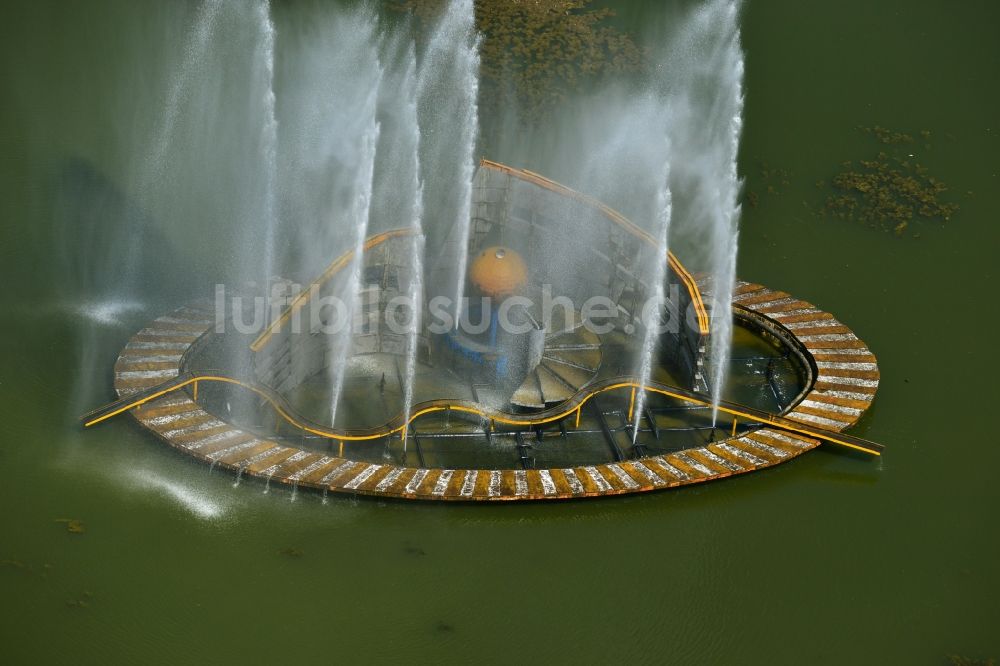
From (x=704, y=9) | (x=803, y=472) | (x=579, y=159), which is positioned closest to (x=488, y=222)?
(x=579, y=159)

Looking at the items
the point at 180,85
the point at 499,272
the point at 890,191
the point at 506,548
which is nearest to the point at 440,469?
the point at 506,548

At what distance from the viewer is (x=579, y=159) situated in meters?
51.5

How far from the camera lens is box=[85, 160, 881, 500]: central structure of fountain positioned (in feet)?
120

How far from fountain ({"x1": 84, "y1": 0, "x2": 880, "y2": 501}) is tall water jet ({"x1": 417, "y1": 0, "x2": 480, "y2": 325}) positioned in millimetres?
412

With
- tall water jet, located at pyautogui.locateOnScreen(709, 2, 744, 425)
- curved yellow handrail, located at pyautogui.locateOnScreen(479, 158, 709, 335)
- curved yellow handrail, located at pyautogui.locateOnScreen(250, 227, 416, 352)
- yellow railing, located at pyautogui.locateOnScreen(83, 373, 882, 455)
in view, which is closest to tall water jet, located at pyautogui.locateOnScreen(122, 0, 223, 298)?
yellow railing, located at pyautogui.locateOnScreen(83, 373, 882, 455)

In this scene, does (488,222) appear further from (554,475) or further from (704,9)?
(704,9)

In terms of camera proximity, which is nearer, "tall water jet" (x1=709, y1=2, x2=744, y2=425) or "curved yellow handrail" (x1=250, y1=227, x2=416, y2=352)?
"curved yellow handrail" (x1=250, y1=227, x2=416, y2=352)

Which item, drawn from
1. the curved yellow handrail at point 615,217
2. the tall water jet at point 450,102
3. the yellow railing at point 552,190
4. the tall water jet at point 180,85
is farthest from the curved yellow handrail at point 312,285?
the tall water jet at point 180,85

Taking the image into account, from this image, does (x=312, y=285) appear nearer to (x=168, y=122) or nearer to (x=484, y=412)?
(x=484, y=412)

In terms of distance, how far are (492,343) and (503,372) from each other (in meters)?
0.95

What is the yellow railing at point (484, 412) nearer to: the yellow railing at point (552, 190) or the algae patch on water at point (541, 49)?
the yellow railing at point (552, 190)

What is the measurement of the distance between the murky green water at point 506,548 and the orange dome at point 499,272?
785cm

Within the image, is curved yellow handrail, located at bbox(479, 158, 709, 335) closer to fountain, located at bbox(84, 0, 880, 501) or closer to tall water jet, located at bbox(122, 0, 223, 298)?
fountain, located at bbox(84, 0, 880, 501)

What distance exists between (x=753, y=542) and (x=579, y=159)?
2046 cm
